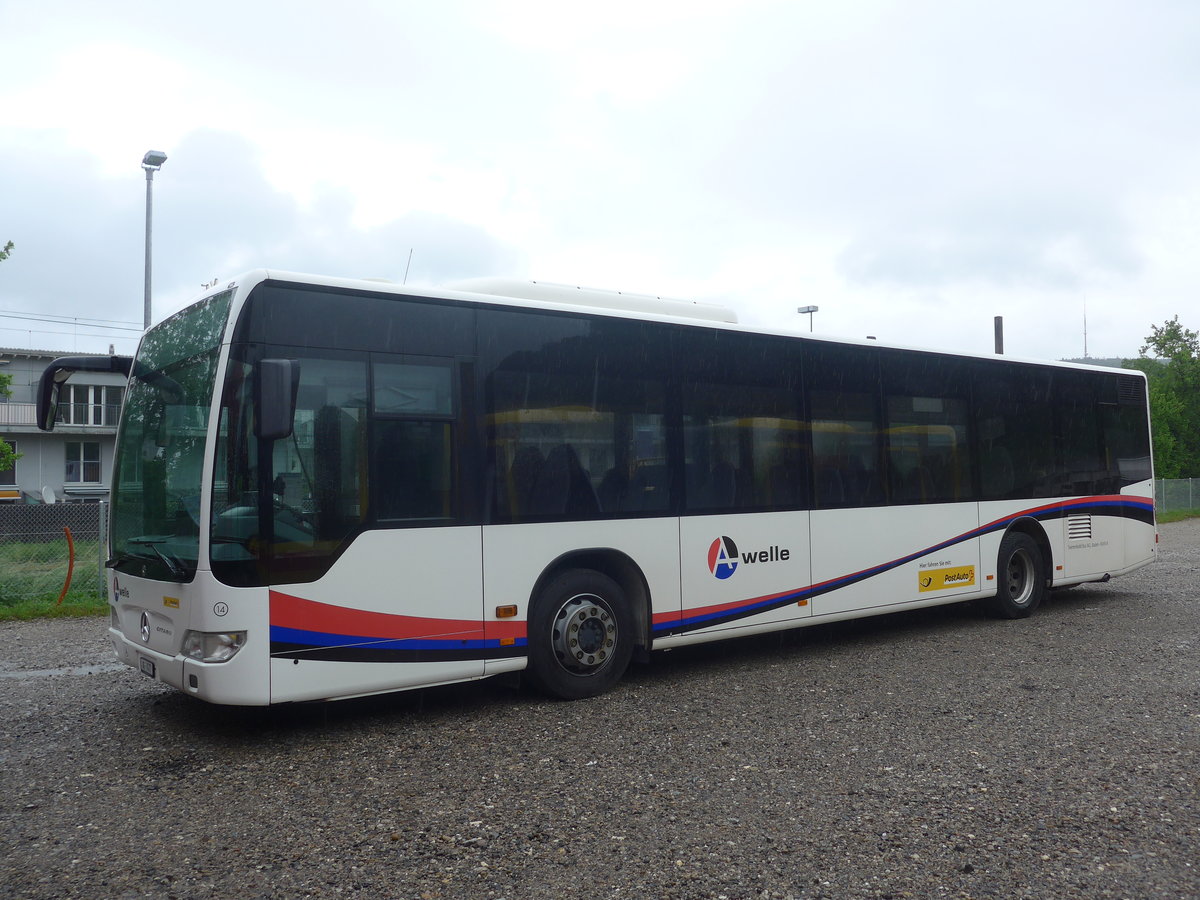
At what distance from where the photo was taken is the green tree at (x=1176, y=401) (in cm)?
4394

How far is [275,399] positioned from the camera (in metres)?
5.73

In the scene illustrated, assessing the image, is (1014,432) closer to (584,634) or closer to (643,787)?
(584,634)

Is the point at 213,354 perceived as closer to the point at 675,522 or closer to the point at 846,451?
the point at 675,522

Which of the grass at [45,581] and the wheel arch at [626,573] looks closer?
the wheel arch at [626,573]

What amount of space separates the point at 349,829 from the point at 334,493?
2.18 meters

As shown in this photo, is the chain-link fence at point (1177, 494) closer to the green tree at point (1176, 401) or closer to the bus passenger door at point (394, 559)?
the green tree at point (1176, 401)

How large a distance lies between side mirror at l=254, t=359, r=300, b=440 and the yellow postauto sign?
6715 mm

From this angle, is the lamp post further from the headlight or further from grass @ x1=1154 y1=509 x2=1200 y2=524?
grass @ x1=1154 y1=509 x2=1200 y2=524

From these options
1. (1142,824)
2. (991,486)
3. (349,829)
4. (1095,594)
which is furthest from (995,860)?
(1095,594)

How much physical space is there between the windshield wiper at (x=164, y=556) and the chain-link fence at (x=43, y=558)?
22.9 feet

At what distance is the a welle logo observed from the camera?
8164 millimetres

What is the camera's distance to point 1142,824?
460 centimetres

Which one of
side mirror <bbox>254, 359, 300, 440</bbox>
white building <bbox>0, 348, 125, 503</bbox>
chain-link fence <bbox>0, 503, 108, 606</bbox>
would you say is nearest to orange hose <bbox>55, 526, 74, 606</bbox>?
chain-link fence <bbox>0, 503, 108, 606</bbox>

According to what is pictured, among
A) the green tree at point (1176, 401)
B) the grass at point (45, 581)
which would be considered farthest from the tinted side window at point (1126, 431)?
the green tree at point (1176, 401)
